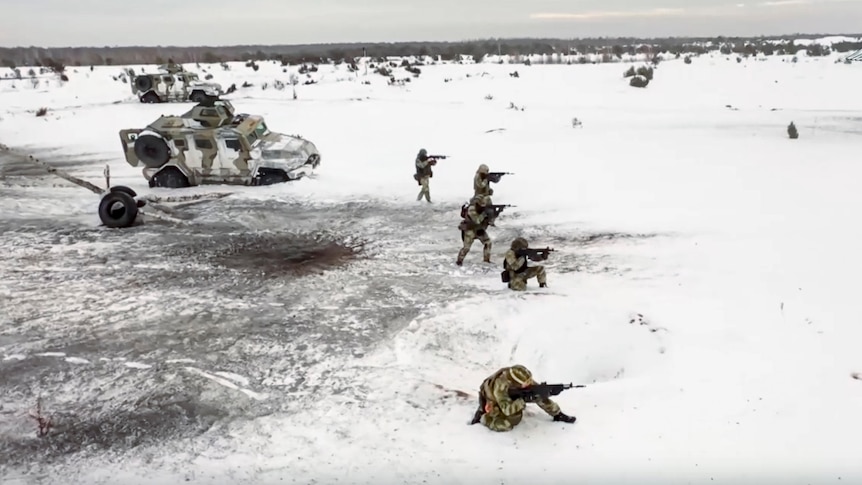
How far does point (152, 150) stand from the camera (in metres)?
14.7

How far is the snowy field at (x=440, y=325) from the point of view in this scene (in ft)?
17.9

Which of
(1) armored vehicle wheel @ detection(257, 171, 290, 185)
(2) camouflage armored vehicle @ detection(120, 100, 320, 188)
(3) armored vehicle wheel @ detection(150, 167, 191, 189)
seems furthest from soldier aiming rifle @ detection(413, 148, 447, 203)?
(3) armored vehicle wheel @ detection(150, 167, 191, 189)

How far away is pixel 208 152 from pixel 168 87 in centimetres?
1655

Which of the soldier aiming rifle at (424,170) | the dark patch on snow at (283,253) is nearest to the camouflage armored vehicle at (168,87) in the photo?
the soldier aiming rifle at (424,170)

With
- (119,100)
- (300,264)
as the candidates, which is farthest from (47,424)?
(119,100)

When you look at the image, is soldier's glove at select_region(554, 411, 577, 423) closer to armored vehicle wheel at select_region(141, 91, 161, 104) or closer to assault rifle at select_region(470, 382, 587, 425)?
assault rifle at select_region(470, 382, 587, 425)

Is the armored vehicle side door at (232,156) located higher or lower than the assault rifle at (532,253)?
higher

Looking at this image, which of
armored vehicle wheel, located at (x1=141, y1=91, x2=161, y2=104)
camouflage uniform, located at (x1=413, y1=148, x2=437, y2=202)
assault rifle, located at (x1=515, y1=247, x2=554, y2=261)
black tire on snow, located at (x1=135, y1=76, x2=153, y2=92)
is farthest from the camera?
armored vehicle wheel, located at (x1=141, y1=91, x2=161, y2=104)

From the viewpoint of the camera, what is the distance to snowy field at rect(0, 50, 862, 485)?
5461 millimetres

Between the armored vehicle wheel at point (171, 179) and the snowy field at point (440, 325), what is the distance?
11.4 inches

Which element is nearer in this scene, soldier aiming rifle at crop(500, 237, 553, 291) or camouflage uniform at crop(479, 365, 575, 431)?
camouflage uniform at crop(479, 365, 575, 431)

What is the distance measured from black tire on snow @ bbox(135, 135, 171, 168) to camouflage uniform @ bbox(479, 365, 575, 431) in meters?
11.6

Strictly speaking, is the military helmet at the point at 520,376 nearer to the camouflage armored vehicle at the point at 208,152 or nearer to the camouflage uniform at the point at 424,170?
the camouflage uniform at the point at 424,170

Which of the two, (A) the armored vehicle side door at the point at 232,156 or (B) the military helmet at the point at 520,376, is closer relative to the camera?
(B) the military helmet at the point at 520,376
